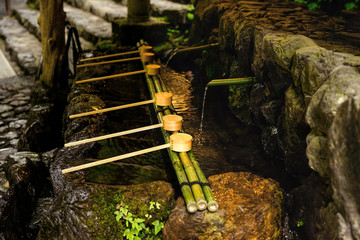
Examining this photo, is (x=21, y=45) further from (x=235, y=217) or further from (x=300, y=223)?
(x=300, y=223)

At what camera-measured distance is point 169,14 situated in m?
10.0

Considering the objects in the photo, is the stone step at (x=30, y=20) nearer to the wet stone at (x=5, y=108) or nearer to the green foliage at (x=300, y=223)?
the wet stone at (x=5, y=108)

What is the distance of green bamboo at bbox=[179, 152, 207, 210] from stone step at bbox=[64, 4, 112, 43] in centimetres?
683

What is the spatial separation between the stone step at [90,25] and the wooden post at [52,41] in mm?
2690

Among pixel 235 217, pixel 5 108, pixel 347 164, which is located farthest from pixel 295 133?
pixel 5 108

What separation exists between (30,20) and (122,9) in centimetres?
353

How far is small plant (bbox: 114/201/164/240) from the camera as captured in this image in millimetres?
3389

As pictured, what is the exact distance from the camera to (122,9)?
11602 millimetres

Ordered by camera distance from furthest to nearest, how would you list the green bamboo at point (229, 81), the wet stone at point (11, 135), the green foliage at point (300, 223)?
the wet stone at point (11, 135) → the green bamboo at point (229, 81) → the green foliage at point (300, 223)

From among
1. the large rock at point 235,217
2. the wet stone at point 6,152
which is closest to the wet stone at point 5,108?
the wet stone at point 6,152

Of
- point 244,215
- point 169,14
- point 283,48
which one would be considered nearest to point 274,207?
point 244,215

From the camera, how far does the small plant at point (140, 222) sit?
11.1ft

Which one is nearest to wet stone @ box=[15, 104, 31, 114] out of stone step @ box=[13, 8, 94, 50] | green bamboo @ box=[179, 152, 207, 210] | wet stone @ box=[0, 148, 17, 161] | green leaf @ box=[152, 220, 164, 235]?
wet stone @ box=[0, 148, 17, 161]

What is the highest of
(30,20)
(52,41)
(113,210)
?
(52,41)
